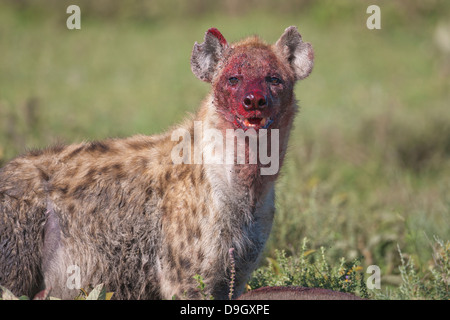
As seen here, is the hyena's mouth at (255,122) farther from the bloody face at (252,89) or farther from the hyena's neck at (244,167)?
the hyena's neck at (244,167)

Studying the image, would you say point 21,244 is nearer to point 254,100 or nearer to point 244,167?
point 244,167

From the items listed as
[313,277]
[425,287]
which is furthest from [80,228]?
[425,287]

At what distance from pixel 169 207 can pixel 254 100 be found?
0.82m

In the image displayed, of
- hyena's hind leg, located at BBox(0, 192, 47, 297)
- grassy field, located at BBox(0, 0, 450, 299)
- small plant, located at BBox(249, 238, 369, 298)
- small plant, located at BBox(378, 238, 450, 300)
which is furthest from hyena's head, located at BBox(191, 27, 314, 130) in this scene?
small plant, located at BBox(378, 238, 450, 300)

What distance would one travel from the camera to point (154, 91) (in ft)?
33.0

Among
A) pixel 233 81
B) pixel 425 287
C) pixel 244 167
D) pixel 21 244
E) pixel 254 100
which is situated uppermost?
pixel 233 81

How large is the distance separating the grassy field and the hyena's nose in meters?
0.76

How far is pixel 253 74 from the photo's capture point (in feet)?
11.0

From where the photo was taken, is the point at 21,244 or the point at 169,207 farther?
the point at 169,207

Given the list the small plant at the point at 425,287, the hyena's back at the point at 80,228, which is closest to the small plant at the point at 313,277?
the small plant at the point at 425,287

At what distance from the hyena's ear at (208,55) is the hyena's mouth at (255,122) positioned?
42 cm

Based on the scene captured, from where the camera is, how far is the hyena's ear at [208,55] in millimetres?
3576

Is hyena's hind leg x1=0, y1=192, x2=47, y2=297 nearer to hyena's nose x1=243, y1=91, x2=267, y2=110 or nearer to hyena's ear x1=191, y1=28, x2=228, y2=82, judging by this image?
hyena's ear x1=191, y1=28, x2=228, y2=82

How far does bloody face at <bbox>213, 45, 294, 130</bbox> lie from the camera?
328 cm
